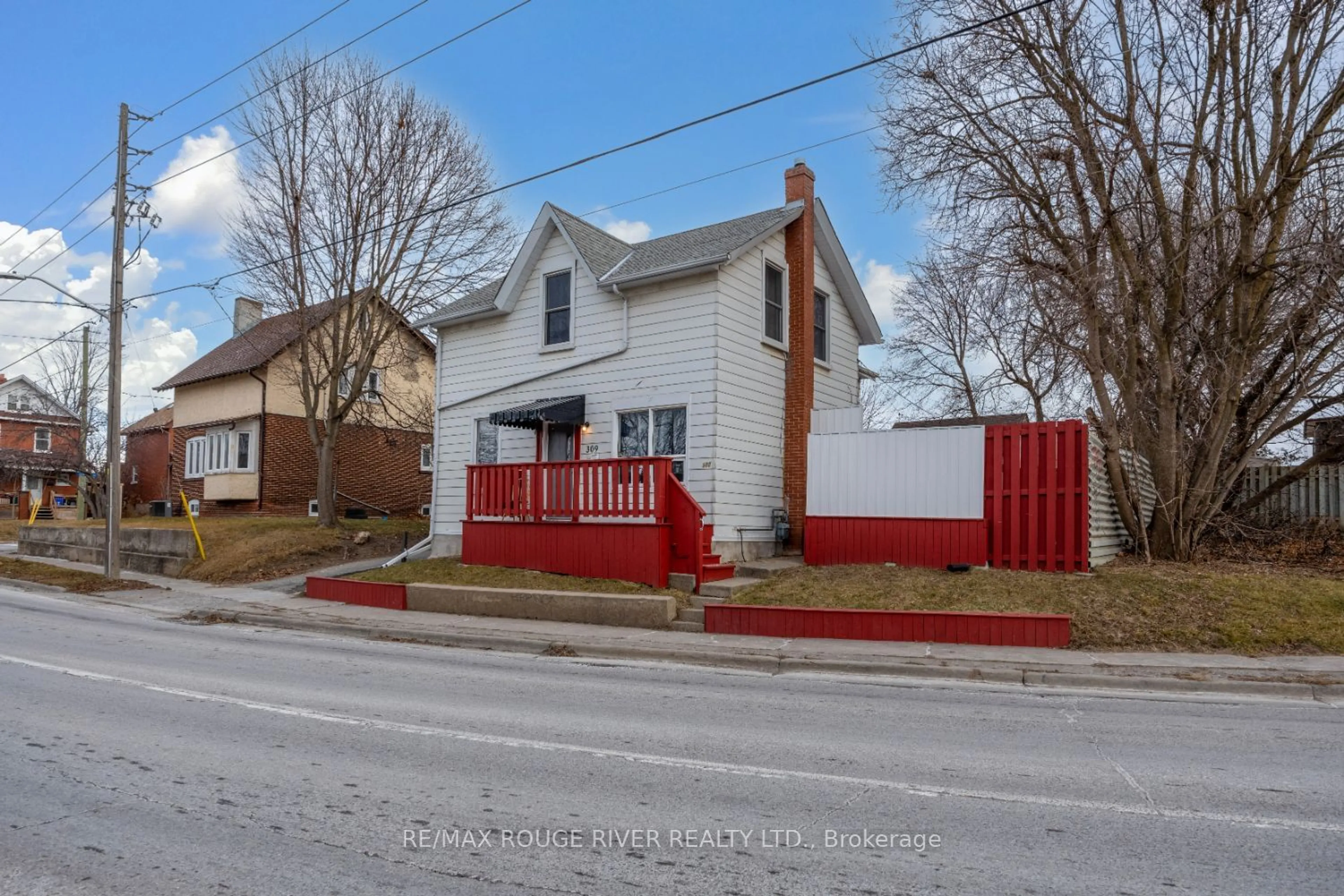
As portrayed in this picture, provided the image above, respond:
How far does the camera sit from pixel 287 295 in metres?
22.8

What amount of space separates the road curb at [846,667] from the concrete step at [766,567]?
12.4 ft

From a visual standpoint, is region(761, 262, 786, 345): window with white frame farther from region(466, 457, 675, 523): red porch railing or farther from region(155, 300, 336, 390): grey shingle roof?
region(155, 300, 336, 390): grey shingle roof

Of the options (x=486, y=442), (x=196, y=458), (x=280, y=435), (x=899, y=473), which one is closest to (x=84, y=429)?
(x=196, y=458)

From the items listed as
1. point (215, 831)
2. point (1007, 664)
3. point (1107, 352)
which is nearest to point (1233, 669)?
point (1007, 664)

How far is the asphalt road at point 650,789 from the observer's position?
158 inches

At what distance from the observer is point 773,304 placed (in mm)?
17453

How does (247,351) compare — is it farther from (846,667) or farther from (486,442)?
(846,667)

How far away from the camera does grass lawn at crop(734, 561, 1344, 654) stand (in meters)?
10.0

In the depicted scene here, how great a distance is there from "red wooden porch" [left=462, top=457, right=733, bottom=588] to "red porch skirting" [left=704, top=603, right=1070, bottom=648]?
197cm

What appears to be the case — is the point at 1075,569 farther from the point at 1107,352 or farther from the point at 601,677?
the point at 601,677

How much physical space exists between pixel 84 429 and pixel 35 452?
11.2 meters

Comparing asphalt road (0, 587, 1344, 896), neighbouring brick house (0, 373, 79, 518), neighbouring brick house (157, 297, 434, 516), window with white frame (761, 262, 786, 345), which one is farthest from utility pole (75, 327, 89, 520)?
asphalt road (0, 587, 1344, 896)

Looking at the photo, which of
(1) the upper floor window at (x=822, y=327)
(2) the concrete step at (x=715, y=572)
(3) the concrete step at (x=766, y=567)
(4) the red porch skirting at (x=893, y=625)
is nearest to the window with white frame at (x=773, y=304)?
(1) the upper floor window at (x=822, y=327)

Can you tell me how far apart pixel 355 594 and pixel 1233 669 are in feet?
43.0
